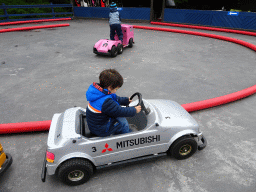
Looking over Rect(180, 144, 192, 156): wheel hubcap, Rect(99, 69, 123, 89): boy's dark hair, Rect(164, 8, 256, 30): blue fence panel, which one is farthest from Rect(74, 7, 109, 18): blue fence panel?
Rect(180, 144, 192, 156): wheel hubcap

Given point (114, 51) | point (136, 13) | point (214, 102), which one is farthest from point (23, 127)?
point (136, 13)

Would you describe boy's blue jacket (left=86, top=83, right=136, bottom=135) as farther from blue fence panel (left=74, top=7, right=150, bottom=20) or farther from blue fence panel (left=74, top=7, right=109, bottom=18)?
blue fence panel (left=74, top=7, right=109, bottom=18)

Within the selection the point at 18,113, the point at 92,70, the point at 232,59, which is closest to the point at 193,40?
the point at 232,59

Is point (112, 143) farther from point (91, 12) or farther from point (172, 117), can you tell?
point (91, 12)

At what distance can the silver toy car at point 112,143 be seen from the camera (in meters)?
2.19

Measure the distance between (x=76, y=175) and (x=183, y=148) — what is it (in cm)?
143

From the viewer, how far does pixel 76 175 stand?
91.8 inches

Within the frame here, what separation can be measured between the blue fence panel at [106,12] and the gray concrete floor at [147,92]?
4.39 meters

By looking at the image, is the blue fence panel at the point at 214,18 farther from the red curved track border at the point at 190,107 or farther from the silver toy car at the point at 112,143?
the silver toy car at the point at 112,143

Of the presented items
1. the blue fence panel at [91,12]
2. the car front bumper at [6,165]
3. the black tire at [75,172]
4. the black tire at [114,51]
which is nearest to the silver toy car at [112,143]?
the black tire at [75,172]

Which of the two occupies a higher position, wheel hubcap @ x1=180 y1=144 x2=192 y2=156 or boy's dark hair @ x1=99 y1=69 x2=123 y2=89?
boy's dark hair @ x1=99 y1=69 x2=123 y2=89

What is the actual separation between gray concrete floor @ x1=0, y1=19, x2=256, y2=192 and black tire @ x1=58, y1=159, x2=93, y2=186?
0.10m

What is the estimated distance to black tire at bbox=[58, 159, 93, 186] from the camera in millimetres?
2203

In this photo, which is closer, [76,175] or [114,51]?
[76,175]
